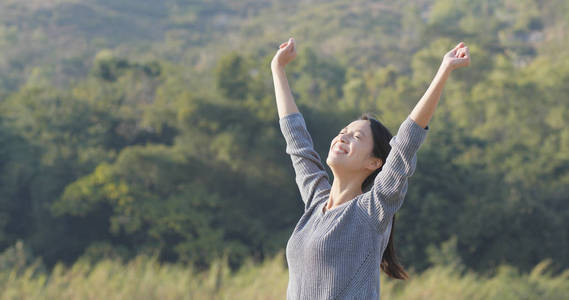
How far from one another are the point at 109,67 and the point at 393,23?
3759 cm

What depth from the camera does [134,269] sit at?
6.12 meters

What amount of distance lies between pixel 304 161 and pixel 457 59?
0.56 meters

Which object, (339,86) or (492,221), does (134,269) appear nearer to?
(492,221)

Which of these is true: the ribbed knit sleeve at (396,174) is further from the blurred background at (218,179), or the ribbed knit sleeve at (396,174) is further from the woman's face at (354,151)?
the blurred background at (218,179)

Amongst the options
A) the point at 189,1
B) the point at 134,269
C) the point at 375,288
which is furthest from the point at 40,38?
the point at 375,288

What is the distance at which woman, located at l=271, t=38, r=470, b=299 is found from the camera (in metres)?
1.72

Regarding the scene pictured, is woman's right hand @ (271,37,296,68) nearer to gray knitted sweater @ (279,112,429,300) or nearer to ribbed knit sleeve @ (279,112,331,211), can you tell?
ribbed knit sleeve @ (279,112,331,211)

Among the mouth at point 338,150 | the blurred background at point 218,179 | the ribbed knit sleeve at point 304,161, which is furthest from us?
the blurred background at point 218,179

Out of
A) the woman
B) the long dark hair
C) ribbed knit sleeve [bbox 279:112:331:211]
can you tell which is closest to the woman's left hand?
the woman

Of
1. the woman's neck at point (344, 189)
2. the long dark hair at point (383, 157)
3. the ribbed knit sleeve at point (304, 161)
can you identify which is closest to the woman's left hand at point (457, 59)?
the long dark hair at point (383, 157)

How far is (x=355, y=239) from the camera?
70.4 inches

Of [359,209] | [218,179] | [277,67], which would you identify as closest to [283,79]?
[277,67]

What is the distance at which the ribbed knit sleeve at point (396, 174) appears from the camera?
1.71 m

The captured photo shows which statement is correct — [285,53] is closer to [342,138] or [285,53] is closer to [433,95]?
[342,138]
